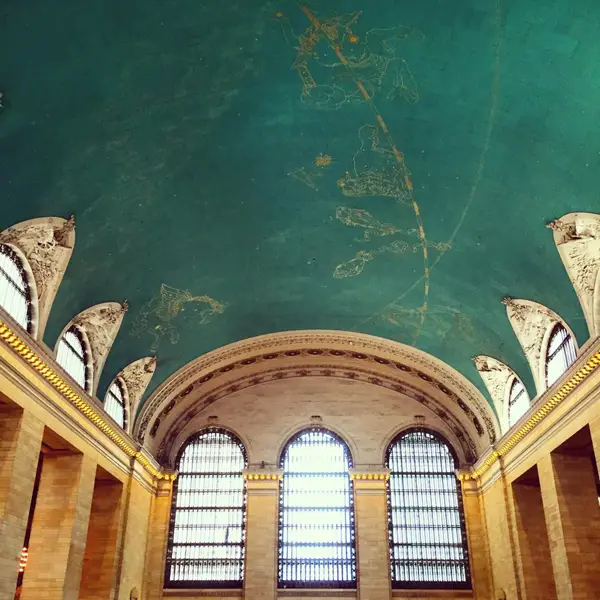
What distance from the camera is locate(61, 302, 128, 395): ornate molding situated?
1709 centimetres

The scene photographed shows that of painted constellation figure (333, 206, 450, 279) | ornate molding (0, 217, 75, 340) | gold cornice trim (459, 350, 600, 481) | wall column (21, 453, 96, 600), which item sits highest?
painted constellation figure (333, 206, 450, 279)

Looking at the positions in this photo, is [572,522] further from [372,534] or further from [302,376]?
[302,376]

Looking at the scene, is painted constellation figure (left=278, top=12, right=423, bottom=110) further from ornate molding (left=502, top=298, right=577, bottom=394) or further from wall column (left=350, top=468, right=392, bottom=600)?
wall column (left=350, top=468, right=392, bottom=600)

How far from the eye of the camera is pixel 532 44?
1059 centimetres

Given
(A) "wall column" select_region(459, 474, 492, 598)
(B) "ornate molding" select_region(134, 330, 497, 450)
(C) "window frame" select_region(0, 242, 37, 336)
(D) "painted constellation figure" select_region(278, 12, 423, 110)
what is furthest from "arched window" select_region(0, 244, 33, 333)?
(A) "wall column" select_region(459, 474, 492, 598)

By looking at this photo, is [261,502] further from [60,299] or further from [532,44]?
[532,44]

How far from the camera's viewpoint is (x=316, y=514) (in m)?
22.7

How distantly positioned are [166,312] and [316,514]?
9.18m

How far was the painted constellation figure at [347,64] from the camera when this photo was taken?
35.8 ft

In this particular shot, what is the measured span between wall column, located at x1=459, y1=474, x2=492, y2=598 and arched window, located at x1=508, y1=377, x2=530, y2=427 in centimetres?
367

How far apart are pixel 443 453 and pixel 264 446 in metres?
6.39

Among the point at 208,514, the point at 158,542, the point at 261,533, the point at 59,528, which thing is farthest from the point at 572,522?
the point at 158,542

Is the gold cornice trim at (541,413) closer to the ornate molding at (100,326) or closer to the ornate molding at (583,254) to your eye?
the ornate molding at (583,254)

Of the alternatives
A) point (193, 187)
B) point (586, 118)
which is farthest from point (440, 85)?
point (193, 187)
